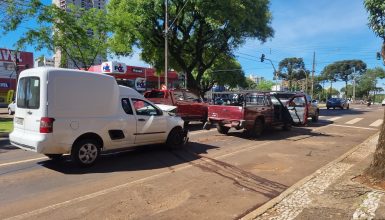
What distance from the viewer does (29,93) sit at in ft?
25.3

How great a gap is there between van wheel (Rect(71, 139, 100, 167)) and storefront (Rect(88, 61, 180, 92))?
33279mm

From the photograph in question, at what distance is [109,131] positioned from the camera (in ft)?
27.2

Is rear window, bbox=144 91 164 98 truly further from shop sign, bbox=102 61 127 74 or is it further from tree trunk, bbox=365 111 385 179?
shop sign, bbox=102 61 127 74

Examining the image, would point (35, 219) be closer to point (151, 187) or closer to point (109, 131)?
point (151, 187)

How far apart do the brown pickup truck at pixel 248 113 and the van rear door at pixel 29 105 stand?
7.30 meters

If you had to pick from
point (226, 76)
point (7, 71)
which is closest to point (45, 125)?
point (7, 71)

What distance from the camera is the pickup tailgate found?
1284cm

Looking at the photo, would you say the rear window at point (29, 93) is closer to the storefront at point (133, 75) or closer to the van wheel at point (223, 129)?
the van wheel at point (223, 129)

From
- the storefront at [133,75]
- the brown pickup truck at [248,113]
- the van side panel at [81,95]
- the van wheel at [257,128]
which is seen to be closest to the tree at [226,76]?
the storefront at [133,75]

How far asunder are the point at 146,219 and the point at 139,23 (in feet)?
72.7

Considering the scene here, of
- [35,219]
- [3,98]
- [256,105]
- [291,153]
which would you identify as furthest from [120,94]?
[3,98]

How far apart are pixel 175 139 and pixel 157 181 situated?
11.1ft

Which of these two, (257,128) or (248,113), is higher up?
(248,113)

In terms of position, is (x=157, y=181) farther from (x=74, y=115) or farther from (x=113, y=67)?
(x=113, y=67)
